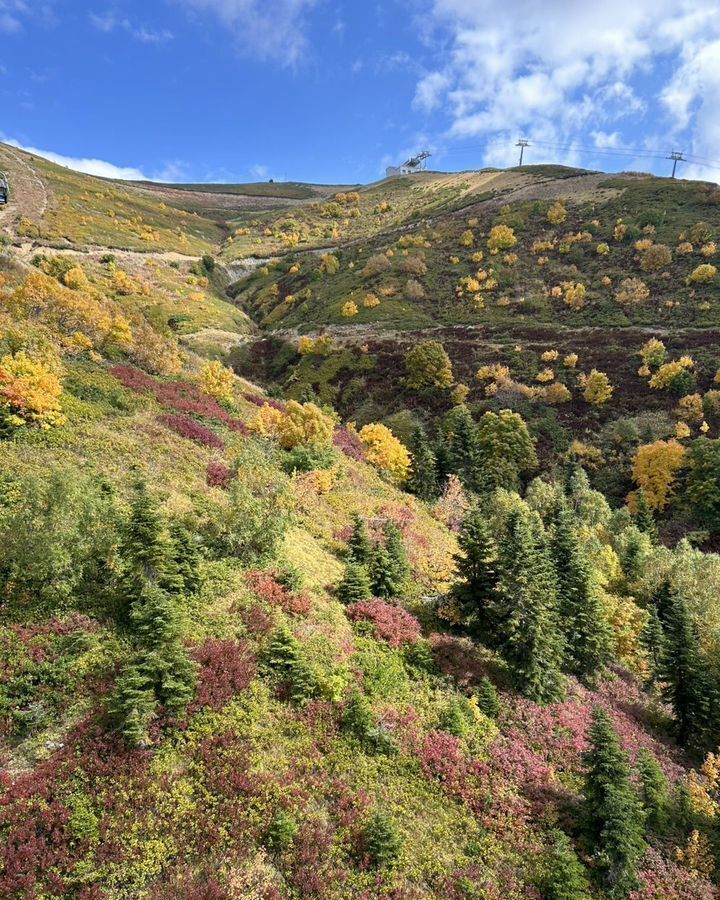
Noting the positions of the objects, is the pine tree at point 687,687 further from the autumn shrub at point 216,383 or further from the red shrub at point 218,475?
the autumn shrub at point 216,383

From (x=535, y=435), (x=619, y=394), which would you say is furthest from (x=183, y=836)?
(x=619, y=394)

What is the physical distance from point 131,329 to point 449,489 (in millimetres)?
29277

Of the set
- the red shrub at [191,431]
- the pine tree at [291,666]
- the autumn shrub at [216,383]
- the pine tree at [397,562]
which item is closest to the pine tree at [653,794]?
the pine tree at [397,562]

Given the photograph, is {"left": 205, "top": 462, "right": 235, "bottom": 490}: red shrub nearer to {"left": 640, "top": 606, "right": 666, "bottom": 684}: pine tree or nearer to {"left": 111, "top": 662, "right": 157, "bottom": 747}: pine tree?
{"left": 111, "top": 662, "right": 157, "bottom": 747}: pine tree

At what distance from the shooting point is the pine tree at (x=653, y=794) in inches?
629

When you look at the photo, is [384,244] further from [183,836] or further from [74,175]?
[183,836]

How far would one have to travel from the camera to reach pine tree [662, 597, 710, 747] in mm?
21516

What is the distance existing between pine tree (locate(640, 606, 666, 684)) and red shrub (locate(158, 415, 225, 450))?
25.3 m

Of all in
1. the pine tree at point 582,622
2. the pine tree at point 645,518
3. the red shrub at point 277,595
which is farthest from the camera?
the pine tree at point 645,518

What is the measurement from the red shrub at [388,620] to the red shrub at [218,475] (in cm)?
924

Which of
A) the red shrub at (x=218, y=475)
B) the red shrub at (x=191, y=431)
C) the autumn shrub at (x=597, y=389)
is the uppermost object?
the autumn shrub at (x=597, y=389)

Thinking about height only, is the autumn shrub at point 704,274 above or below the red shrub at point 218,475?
above

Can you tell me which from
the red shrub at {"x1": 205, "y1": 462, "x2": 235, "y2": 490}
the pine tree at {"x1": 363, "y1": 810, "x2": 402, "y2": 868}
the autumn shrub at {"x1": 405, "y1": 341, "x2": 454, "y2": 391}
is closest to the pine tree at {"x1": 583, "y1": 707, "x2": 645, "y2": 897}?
the pine tree at {"x1": 363, "y1": 810, "x2": 402, "y2": 868}

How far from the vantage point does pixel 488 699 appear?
694 inches
